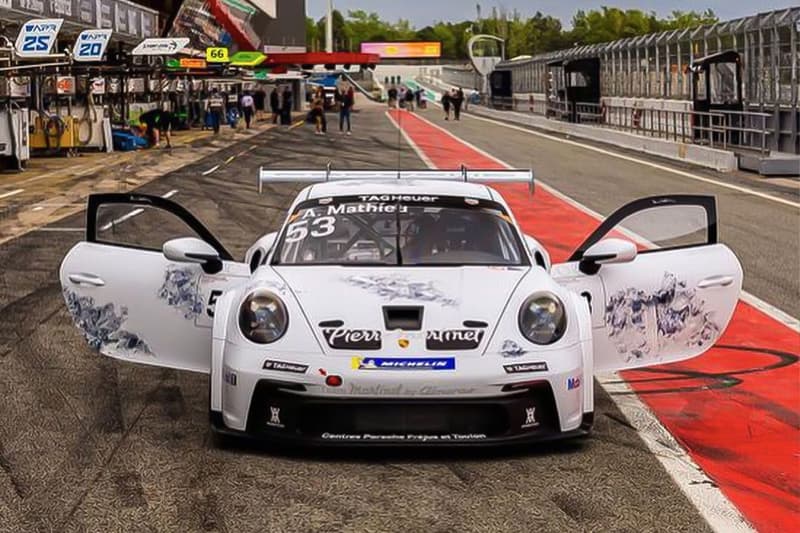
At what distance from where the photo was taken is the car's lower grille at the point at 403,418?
5812 mm

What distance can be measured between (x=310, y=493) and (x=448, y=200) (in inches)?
93.3

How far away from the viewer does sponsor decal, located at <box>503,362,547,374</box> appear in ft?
19.0

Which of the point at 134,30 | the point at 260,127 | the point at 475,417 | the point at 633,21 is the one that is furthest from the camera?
the point at 633,21

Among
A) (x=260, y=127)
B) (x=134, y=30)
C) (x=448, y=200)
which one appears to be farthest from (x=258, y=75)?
(x=448, y=200)

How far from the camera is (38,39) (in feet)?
80.6

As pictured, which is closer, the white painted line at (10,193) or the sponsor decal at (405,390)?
the sponsor decal at (405,390)

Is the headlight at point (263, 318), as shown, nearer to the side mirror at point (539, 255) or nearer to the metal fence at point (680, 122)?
the side mirror at point (539, 255)

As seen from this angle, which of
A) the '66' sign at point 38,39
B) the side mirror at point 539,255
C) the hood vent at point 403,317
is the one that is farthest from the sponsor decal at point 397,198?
the '66' sign at point 38,39

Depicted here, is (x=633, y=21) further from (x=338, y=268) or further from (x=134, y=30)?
(x=338, y=268)

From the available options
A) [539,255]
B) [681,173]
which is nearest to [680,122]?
[681,173]

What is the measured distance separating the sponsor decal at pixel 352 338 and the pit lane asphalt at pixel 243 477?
1.96ft

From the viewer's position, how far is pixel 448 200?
7.36 metres

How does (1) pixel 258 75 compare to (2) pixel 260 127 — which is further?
(1) pixel 258 75

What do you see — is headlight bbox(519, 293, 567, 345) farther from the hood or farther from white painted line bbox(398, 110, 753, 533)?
white painted line bbox(398, 110, 753, 533)
